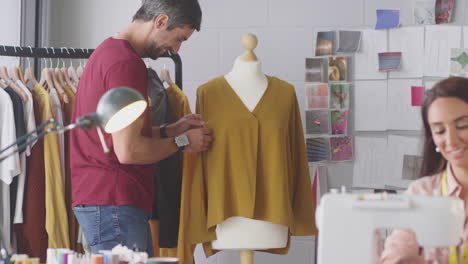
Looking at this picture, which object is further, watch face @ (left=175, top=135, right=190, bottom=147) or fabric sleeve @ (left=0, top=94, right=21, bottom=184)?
fabric sleeve @ (left=0, top=94, right=21, bottom=184)

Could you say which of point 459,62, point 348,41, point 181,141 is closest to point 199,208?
point 181,141

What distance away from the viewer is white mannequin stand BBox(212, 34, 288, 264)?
3.46 metres

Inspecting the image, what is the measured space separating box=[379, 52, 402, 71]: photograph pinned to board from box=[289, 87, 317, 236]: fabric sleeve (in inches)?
33.9

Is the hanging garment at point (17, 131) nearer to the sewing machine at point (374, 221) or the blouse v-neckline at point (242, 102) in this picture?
the blouse v-neckline at point (242, 102)

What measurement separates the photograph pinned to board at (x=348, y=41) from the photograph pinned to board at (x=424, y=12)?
1.14ft

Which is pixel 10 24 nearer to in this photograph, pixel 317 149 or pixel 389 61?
pixel 317 149

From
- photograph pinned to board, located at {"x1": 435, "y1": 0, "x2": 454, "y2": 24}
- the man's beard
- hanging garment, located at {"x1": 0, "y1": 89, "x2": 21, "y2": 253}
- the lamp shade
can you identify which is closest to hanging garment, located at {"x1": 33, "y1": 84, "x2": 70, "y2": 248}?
hanging garment, located at {"x1": 0, "y1": 89, "x2": 21, "y2": 253}

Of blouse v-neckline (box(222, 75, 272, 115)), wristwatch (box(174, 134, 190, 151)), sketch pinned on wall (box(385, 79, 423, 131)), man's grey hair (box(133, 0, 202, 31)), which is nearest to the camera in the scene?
man's grey hair (box(133, 0, 202, 31))

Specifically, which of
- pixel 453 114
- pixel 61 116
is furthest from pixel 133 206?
pixel 453 114

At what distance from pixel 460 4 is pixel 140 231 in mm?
2264

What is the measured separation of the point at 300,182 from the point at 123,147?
1.14m

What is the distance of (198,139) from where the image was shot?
338 cm

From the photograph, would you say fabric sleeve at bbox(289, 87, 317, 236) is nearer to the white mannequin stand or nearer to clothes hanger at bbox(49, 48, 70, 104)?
the white mannequin stand

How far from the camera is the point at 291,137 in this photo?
3.64m
